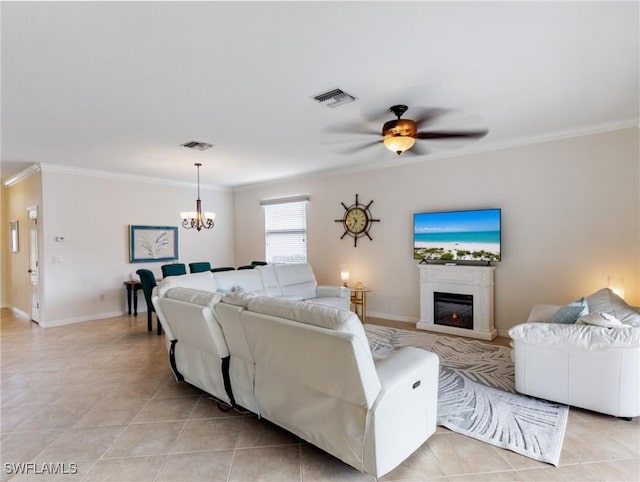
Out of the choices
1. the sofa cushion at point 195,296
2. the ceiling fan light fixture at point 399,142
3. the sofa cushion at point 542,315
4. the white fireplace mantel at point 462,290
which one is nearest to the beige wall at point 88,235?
the sofa cushion at point 195,296

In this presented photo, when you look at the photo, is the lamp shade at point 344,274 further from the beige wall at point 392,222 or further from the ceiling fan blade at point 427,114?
the ceiling fan blade at point 427,114

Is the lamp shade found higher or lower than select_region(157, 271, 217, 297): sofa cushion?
lower

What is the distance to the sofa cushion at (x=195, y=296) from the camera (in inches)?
105

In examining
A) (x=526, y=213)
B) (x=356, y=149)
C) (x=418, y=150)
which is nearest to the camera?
(x=526, y=213)

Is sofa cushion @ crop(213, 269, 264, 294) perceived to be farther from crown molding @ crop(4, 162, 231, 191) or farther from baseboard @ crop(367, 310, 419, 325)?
crown molding @ crop(4, 162, 231, 191)

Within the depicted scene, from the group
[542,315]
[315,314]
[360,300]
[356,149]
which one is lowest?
[360,300]

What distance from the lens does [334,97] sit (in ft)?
9.95

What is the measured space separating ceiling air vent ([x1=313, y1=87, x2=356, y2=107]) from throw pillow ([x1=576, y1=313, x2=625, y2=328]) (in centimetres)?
265

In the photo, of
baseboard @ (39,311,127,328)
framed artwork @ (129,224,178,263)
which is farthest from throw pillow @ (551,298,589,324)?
baseboard @ (39,311,127,328)

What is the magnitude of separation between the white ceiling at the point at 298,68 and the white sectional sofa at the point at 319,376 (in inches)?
67.0

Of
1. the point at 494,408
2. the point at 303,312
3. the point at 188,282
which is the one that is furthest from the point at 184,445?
the point at 494,408

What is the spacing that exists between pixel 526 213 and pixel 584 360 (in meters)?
2.35

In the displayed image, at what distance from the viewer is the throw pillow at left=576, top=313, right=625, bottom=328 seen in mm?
2588

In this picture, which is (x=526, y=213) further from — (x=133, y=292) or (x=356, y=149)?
(x=133, y=292)
